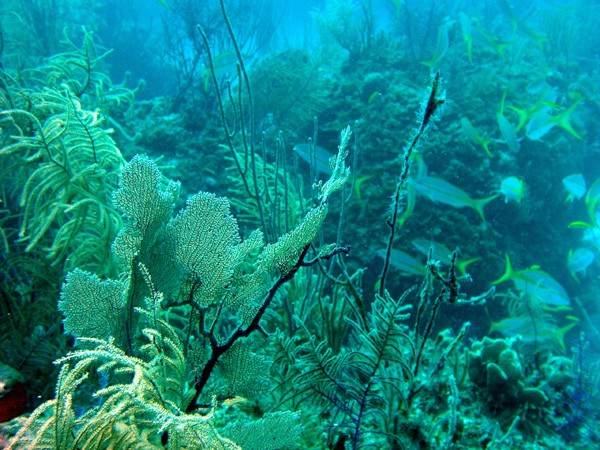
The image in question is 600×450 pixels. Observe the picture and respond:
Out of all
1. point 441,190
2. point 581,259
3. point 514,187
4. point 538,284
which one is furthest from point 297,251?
point 581,259

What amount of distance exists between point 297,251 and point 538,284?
5033mm

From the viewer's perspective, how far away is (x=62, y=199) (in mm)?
2574

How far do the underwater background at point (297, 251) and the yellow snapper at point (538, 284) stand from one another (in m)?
0.05

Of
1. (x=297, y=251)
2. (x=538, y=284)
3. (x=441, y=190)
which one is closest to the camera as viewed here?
(x=297, y=251)

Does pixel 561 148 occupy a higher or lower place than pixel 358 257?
A: higher

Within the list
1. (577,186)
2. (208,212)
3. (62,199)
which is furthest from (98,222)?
(577,186)

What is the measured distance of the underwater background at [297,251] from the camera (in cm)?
144

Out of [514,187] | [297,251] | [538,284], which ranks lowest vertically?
[538,284]

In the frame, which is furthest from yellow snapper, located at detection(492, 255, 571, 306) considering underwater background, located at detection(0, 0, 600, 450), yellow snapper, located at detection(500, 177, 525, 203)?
yellow snapper, located at detection(500, 177, 525, 203)

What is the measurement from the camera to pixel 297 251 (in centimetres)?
126

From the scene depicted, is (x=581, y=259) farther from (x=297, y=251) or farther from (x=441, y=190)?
(x=297, y=251)

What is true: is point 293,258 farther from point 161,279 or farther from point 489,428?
point 489,428

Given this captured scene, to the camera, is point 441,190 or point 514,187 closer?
point 441,190

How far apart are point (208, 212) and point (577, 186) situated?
6862 mm
